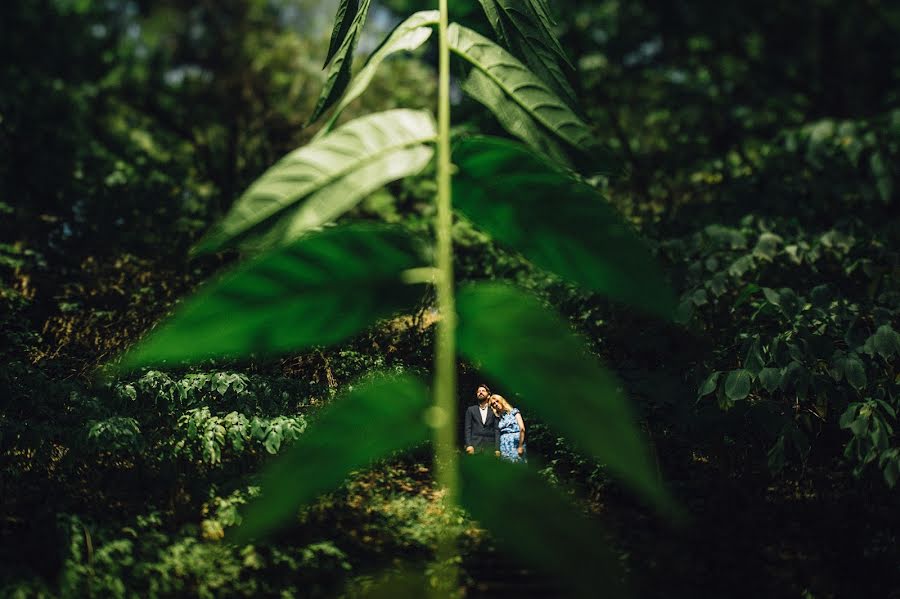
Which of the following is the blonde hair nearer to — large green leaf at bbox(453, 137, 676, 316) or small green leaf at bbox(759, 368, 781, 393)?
small green leaf at bbox(759, 368, 781, 393)

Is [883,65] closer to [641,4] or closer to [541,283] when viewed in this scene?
[641,4]

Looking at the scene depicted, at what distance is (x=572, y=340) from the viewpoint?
0.35 metres

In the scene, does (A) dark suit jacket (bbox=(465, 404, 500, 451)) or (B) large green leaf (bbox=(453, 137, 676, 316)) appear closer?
(B) large green leaf (bbox=(453, 137, 676, 316))

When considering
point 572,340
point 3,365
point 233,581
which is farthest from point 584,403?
point 3,365

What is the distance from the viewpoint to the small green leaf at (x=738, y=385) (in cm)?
216

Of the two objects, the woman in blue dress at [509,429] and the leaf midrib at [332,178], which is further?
the woman in blue dress at [509,429]

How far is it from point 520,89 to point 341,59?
15cm

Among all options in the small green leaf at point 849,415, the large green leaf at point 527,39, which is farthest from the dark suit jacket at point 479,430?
the large green leaf at point 527,39

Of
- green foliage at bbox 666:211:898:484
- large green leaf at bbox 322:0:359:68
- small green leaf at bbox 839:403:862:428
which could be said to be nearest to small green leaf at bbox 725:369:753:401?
green foliage at bbox 666:211:898:484

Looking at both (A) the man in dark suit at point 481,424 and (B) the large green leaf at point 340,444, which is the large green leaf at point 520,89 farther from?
(A) the man in dark suit at point 481,424

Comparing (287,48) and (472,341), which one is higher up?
(287,48)

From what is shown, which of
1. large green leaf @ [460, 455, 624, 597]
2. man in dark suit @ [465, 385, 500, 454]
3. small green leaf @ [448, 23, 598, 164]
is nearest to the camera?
large green leaf @ [460, 455, 624, 597]

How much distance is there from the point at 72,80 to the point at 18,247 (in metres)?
3.71

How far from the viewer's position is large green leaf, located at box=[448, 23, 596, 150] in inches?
19.5
